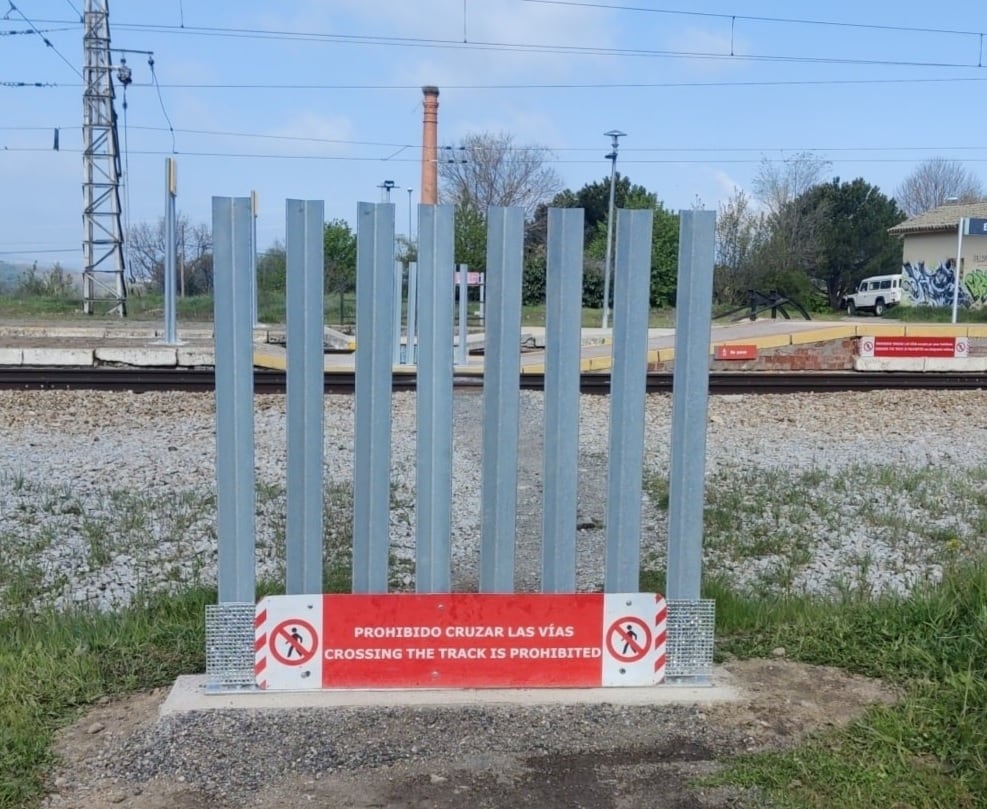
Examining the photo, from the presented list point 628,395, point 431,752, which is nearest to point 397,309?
point 628,395

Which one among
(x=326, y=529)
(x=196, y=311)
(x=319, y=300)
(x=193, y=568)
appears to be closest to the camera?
(x=319, y=300)

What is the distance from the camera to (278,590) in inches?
213

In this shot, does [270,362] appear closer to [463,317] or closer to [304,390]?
[463,317]

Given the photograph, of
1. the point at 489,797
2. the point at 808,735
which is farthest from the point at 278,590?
the point at 808,735

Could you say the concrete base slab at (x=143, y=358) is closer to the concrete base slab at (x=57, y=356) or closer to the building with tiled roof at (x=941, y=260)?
the concrete base slab at (x=57, y=356)

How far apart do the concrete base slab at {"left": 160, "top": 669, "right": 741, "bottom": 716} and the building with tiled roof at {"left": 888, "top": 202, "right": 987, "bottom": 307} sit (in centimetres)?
4430

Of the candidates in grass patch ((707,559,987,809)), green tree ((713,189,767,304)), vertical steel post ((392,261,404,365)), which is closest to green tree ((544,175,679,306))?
green tree ((713,189,767,304))

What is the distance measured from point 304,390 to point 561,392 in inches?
38.7

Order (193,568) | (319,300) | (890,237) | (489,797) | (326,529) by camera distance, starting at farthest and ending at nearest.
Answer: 1. (890,237)
2. (326,529)
3. (193,568)
4. (319,300)
5. (489,797)

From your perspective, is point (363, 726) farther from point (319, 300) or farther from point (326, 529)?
point (326, 529)

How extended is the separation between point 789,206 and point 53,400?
50685 mm

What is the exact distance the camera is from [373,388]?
12.7 ft

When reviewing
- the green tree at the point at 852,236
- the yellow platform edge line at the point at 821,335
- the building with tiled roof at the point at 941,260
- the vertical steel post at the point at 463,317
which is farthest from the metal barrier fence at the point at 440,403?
the green tree at the point at 852,236

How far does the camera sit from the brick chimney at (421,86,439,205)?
89.9ft
